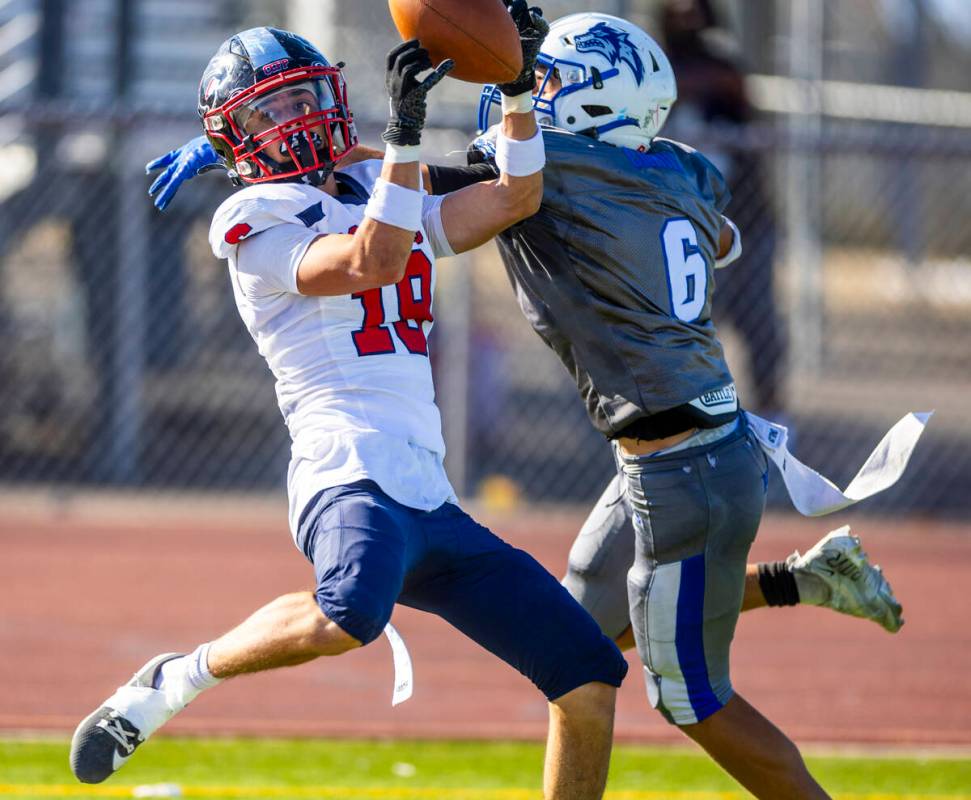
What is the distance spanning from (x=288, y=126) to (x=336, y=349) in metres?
0.56

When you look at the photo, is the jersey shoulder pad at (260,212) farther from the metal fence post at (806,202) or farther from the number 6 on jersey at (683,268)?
the metal fence post at (806,202)

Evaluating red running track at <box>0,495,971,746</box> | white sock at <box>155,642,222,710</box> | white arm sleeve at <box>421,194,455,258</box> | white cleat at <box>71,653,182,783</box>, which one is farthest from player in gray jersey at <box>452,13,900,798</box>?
red running track at <box>0,495,971,746</box>

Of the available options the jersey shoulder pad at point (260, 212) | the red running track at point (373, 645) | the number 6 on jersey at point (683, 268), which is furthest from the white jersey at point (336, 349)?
the red running track at point (373, 645)

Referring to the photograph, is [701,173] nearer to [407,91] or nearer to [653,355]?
[653,355]

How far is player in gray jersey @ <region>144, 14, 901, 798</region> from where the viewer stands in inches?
152

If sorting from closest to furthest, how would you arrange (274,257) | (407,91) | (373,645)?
(407,91)
(274,257)
(373,645)

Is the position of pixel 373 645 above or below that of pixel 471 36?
below

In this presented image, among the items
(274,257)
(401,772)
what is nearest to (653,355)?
(274,257)

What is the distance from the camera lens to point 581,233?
12.7 feet

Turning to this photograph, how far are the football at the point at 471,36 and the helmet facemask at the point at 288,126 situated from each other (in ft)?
0.96

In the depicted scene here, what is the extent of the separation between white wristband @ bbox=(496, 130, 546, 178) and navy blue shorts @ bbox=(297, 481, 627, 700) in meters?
0.83

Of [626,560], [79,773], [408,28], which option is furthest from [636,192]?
[79,773]

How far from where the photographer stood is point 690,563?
12.6 feet

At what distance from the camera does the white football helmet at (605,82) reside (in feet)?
12.8
